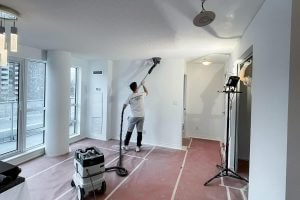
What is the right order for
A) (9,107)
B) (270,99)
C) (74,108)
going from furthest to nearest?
(74,108) < (9,107) < (270,99)

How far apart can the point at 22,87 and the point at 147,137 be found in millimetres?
3132

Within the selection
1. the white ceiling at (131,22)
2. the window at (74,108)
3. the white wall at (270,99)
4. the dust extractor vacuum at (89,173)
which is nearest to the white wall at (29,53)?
the white ceiling at (131,22)

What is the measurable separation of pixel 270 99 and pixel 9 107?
4.27 m

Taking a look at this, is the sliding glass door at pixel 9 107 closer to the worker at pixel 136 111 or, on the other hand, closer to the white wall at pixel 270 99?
the worker at pixel 136 111

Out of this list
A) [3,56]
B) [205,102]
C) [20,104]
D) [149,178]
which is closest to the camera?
[3,56]

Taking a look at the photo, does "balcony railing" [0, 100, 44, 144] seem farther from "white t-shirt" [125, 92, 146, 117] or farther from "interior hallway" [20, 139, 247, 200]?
"white t-shirt" [125, 92, 146, 117]

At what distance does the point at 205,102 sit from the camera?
230 inches

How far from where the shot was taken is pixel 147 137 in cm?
525

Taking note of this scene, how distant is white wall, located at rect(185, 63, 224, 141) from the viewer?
5.70m

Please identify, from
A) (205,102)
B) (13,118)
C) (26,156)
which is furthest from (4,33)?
(205,102)

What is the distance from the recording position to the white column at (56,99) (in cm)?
412

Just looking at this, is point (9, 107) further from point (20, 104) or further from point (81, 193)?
point (81, 193)

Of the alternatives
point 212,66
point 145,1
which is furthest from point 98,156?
point 212,66

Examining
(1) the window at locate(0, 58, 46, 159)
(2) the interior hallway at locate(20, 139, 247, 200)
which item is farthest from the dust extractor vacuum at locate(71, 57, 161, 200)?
(1) the window at locate(0, 58, 46, 159)
